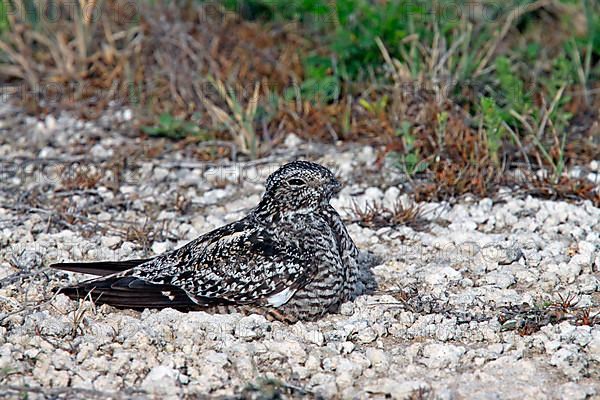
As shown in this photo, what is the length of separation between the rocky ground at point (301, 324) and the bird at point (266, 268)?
0.10 meters

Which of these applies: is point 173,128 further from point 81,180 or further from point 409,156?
point 409,156

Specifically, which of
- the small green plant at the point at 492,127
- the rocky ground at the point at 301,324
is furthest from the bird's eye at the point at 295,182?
the small green plant at the point at 492,127

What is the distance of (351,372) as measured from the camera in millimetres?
4316

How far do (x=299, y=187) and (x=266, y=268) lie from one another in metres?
0.49

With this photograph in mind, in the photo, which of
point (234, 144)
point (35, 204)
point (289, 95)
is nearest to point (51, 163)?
point (35, 204)

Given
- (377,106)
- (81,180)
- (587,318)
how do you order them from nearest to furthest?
(587,318)
(81,180)
(377,106)

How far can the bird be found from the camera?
4.83m

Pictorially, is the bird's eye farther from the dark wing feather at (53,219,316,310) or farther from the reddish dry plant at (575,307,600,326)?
the reddish dry plant at (575,307,600,326)

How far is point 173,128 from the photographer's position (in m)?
7.43

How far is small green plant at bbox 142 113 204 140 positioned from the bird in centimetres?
242

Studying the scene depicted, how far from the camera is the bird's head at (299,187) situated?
503 cm

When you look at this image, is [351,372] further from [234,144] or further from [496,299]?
[234,144]

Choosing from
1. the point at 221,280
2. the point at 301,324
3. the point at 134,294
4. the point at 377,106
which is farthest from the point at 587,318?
the point at 377,106

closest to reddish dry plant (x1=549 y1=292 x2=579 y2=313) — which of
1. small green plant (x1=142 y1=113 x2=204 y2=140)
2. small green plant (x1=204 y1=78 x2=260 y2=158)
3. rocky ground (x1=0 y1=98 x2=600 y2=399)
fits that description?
rocky ground (x1=0 y1=98 x2=600 y2=399)
